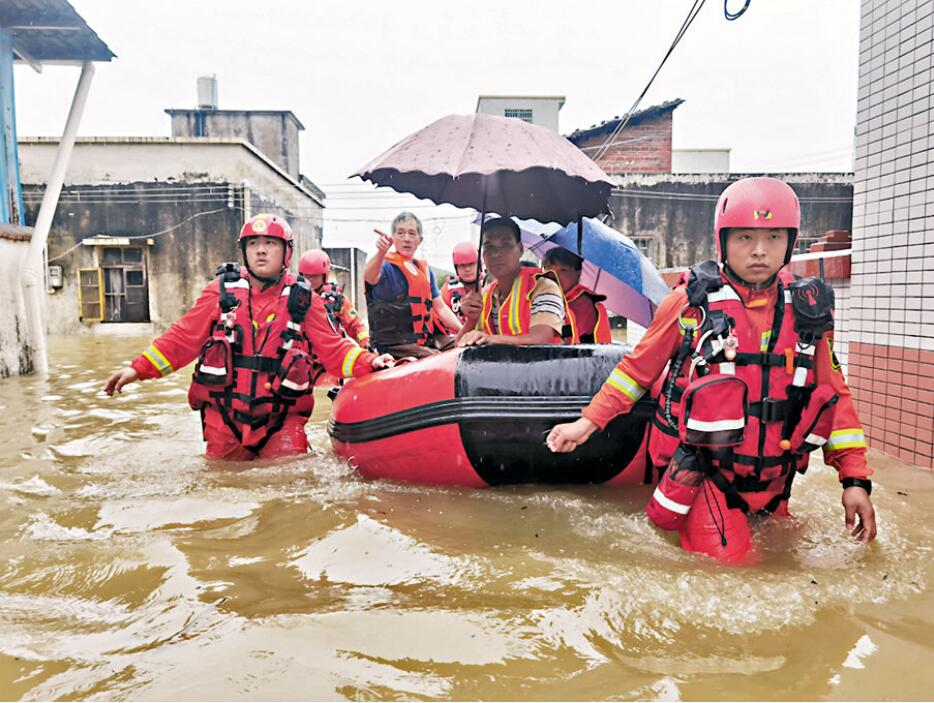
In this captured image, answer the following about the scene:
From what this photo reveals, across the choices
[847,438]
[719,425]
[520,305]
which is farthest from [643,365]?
[520,305]

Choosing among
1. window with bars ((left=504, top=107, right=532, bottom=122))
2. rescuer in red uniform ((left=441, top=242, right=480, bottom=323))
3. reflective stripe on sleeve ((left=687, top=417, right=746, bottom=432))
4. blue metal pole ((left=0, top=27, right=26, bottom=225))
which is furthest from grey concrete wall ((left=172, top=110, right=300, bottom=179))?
reflective stripe on sleeve ((left=687, top=417, right=746, bottom=432))

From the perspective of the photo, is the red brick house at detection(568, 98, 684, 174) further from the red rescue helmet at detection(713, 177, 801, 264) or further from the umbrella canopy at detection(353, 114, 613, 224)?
the red rescue helmet at detection(713, 177, 801, 264)

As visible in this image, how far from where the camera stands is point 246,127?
27.2 meters

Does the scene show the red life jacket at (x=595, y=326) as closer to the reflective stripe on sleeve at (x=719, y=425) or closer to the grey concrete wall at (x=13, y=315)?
the reflective stripe on sleeve at (x=719, y=425)

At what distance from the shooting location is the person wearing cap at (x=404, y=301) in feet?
19.5

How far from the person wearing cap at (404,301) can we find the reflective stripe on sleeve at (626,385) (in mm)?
3116

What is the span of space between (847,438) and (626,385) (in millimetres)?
852

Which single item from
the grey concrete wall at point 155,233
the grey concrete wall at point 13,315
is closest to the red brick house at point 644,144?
the grey concrete wall at point 155,233

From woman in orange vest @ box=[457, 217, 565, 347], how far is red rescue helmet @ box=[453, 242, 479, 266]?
275 cm

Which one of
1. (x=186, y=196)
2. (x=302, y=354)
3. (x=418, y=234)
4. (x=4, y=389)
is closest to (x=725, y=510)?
(x=302, y=354)

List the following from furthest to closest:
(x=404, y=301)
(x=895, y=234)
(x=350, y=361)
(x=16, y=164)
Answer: (x=16, y=164), (x=404, y=301), (x=895, y=234), (x=350, y=361)

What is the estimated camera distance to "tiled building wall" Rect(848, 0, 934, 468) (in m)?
4.17

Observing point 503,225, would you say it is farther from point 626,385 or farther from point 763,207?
point 763,207

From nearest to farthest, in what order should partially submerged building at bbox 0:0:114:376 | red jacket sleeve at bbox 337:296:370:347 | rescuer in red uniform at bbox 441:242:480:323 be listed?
red jacket sleeve at bbox 337:296:370:347
rescuer in red uniform at bbox 441:242:480:323
partially submerged building at bbox 0:0:114:376
